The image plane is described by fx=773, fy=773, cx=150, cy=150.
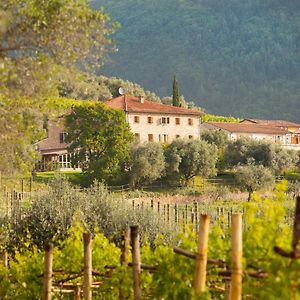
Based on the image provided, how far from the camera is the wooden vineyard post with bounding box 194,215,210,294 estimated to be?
8.30 m

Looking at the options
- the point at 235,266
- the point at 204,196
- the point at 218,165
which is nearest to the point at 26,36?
the point at 235,266

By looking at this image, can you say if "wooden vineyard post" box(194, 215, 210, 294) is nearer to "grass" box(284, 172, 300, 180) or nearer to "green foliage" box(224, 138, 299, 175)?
"grass" box(284, 172, 300, 180)

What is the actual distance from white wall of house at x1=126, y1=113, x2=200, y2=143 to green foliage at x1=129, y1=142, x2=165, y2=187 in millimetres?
17629

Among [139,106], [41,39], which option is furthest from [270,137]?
[41,39]

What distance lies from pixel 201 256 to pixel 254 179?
53.0 m

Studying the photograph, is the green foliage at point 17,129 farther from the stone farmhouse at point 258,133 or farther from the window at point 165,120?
the stone farmhouse at point 258,133

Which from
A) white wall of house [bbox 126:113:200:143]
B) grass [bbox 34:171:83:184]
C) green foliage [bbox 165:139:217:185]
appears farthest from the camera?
white wall of house [bbox 126:113:200:143]

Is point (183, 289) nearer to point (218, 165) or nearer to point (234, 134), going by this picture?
point (218, 165)

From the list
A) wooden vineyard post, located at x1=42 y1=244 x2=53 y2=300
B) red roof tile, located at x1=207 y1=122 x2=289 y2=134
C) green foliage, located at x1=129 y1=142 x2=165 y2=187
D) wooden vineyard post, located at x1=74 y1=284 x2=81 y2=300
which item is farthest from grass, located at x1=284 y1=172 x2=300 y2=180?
wooden vineyard post, located at x1=42 y1=244 x2=53 y2=300

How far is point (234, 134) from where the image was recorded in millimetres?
92688

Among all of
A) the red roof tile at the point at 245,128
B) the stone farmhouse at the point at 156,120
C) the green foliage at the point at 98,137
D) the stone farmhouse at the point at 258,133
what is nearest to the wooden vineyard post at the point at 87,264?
the green foliage at the point at 98,137

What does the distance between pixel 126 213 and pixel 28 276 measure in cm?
867

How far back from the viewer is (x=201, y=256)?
834 centimetres

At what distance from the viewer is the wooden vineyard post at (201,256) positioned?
830 centimetres
